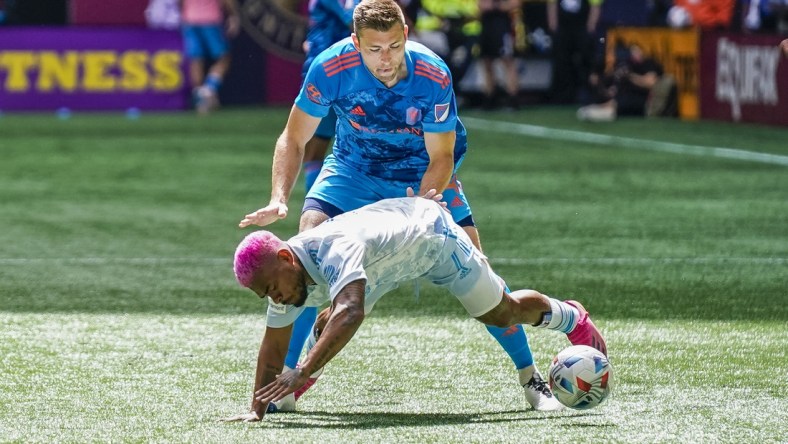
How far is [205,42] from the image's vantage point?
2303cm

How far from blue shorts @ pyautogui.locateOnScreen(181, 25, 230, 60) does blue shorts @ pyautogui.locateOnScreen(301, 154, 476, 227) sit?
16.5 metres

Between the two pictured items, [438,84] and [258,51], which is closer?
[438,84]

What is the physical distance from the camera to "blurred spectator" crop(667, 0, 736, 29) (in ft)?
72.8

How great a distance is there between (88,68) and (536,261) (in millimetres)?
14203

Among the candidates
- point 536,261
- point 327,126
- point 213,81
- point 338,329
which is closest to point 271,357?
point 338,329

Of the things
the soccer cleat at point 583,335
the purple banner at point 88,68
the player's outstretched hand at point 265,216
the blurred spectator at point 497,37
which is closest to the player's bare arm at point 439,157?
the player's outstretched hand at point 265,216

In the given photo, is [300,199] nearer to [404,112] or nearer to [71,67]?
[404,112]

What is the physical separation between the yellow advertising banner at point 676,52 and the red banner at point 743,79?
20cm

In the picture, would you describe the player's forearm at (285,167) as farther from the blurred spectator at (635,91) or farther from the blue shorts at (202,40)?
the blue shorts at (202,40)

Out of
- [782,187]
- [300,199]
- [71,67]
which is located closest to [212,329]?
[300,199]

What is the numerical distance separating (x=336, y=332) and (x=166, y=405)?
0.92m

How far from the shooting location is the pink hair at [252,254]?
543 cm

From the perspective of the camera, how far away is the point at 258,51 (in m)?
24.0

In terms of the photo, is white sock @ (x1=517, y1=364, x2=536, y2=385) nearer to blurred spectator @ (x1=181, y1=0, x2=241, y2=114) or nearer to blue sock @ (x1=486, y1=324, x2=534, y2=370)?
blue sock @ (x1=486, y1=324, x2=534, y2=370)
